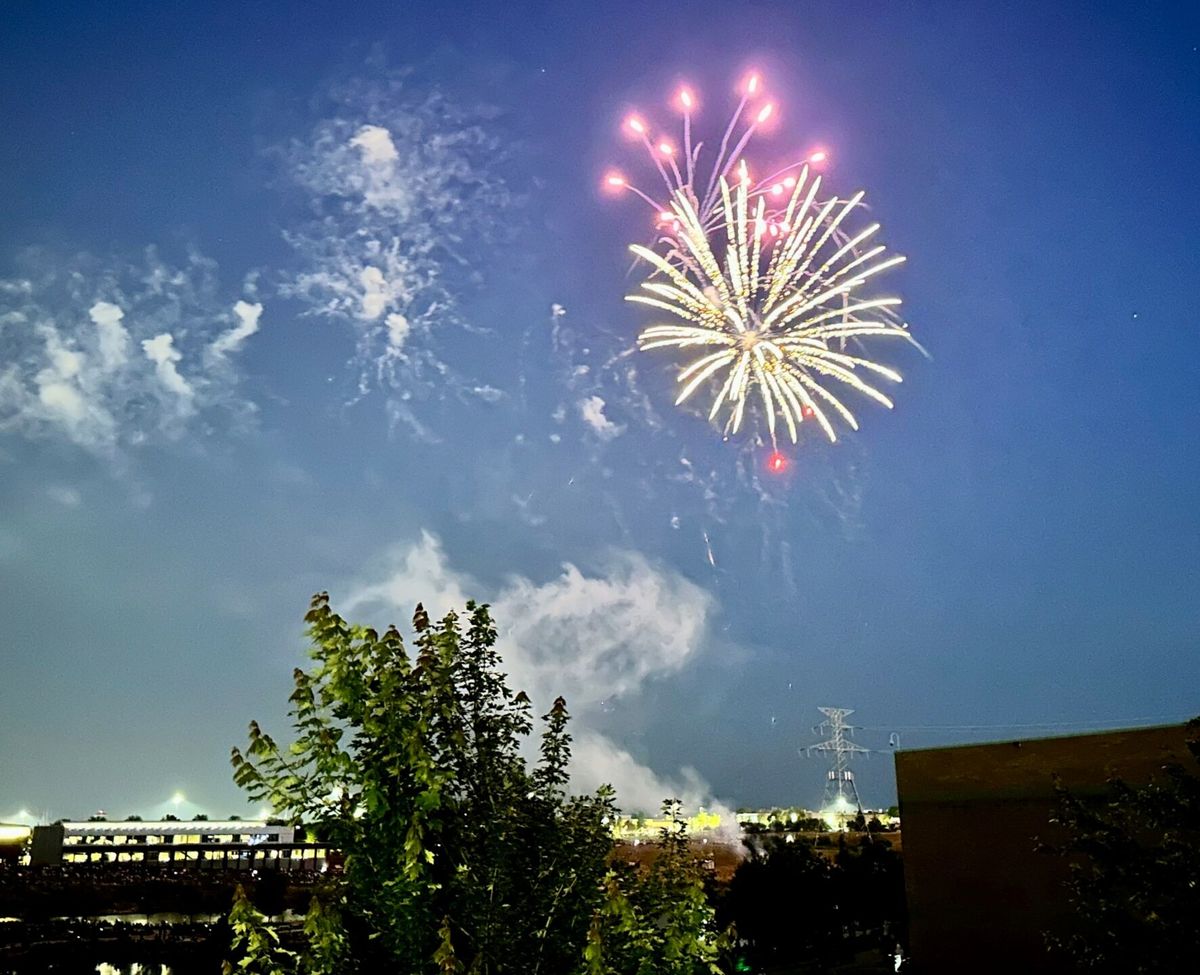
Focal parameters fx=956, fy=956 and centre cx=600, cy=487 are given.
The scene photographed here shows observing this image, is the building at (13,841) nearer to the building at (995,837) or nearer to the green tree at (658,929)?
the building at (995,837)

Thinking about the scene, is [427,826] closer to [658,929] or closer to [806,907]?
[658,929]

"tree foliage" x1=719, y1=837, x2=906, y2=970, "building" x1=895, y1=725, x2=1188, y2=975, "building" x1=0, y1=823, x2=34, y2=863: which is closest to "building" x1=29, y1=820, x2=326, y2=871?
"building" x1=0, y1=823, x2=34, y2=863

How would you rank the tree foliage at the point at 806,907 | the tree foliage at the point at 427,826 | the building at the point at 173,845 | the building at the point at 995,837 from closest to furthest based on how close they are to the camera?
the tree foliage at the point at 427,826 → the building at the point at 995,837 → the tree foliage at the point at 806,907 → the building at the point at 173,845

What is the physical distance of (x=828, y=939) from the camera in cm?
5706

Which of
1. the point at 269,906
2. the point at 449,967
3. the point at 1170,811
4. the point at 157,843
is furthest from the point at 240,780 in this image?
the point at 157,843

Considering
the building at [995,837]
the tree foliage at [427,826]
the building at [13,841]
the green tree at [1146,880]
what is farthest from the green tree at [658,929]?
the building at [13,841]

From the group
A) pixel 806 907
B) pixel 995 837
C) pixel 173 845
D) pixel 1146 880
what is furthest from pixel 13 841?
pixel 1146 880

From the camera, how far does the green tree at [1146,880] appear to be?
14906 mm

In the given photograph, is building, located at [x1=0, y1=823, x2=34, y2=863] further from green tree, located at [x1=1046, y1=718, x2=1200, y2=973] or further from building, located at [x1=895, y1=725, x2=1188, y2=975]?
green tree, located at [x1=1046, y1=718, x2=1200, y2=973]

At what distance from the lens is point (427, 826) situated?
7.07 metres

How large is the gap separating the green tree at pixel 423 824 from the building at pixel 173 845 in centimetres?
9382

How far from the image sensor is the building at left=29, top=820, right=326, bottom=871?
99.4 metres

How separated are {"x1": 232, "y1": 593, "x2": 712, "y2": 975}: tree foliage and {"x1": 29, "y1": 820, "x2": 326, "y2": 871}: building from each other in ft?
308

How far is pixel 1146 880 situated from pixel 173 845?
125998 millimetres
